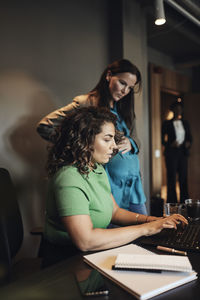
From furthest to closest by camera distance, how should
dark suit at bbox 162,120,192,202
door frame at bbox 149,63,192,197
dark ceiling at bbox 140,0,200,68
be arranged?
dark suit at bbox 162,120,192,202
door frame at bbox 149,63,192,197
dark ceiling at bbox 140,0,200,68

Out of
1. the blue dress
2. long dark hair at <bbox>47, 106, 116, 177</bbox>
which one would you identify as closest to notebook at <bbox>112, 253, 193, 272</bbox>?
long dark hair at <bbox>47, 106, 116, 177</bbox>

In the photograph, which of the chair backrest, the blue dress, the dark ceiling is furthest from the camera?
the dark ceiling

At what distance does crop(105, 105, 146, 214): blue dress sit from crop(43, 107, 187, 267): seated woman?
0.82 feet

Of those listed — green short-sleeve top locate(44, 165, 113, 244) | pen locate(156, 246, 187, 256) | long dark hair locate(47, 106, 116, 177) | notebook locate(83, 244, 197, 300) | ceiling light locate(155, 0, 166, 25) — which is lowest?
notebook locate(83, 244, 197, 300)

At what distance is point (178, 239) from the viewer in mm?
1009

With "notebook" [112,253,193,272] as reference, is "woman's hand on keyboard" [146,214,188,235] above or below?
above

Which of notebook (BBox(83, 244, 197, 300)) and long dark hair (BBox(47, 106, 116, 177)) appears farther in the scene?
long dark hair (BBox(47, 106, 116, 177))

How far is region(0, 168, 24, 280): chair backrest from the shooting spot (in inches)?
42.9

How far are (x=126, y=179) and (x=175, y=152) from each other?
286 centimetres

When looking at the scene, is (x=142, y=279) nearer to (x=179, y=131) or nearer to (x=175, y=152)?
(x=175, y=152)

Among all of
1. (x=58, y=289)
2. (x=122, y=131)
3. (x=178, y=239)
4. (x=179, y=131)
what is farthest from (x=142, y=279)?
(x=179, y=131)

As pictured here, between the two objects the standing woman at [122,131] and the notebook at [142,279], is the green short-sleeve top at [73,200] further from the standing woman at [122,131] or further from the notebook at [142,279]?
the standing woman at [122,131]

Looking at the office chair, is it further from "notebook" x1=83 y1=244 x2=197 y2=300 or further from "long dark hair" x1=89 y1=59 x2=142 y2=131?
"long dark hair" x1=89 y1=59 x2=142 y2=131

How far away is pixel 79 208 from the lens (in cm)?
99
